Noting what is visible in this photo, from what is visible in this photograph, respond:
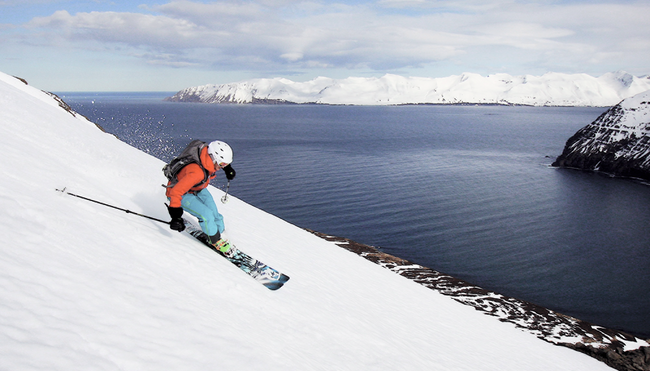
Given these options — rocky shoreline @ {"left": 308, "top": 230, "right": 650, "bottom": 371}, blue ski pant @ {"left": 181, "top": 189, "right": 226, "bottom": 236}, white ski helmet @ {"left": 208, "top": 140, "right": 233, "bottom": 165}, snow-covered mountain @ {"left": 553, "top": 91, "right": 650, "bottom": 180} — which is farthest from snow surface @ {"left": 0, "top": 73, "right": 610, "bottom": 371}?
snow-covered mountain @ {"left": 553, "top": 91, "right": 650, "bottom": 180}

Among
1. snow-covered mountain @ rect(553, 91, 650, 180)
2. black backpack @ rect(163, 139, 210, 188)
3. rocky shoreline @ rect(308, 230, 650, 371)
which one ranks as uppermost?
black backpack @ rect(163, 139, 210, 188)

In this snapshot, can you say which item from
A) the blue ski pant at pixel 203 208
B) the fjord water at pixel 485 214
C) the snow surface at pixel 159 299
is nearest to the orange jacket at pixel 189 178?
the blue ski pant at pixel 203 208

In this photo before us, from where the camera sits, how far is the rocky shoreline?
62.5ft

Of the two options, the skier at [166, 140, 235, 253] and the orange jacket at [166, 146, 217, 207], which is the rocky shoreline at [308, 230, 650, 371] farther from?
the orange jacket at [166, 146, 217, 207]

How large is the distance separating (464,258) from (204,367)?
30.9m

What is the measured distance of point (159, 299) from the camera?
20.4ft

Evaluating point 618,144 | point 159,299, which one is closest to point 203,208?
point 159,299

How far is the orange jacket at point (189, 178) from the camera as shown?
7.83 m

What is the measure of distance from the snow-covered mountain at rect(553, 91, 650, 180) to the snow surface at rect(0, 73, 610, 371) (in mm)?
71866

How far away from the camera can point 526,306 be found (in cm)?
2423

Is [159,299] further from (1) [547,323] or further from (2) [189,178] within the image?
(1) [547,323]

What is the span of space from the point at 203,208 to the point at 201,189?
49 centimetres

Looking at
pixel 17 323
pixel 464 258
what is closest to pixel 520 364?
pixel 17 323

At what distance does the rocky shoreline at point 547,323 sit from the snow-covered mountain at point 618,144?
59338mm
